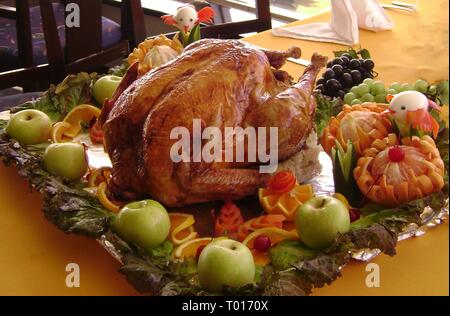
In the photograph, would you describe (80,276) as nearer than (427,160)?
Yes

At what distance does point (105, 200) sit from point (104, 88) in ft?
1.69

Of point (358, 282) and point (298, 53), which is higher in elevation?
point (298, 53)

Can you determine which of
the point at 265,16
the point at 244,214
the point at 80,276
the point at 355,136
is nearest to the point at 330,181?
the point at 355,136

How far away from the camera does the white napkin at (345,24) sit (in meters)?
2.14

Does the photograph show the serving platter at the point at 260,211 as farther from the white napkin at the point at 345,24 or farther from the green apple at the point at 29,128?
the white napkin at the point at 345,24

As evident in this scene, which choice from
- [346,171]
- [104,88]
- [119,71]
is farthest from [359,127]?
[119,71]

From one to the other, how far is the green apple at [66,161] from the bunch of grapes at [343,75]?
71cm

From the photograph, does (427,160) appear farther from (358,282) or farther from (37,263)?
(37,263)

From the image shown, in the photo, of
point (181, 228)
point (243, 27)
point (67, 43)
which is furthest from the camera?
point (243, 27)

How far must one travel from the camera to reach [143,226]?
113 centimetres

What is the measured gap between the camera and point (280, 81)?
4.99 feet

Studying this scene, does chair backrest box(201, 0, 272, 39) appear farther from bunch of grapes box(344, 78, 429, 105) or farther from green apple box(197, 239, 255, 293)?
green apple box(197, 239, 255, 293)

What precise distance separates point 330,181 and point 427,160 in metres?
0.24

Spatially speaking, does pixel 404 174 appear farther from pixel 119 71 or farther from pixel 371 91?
pixel 119 71
